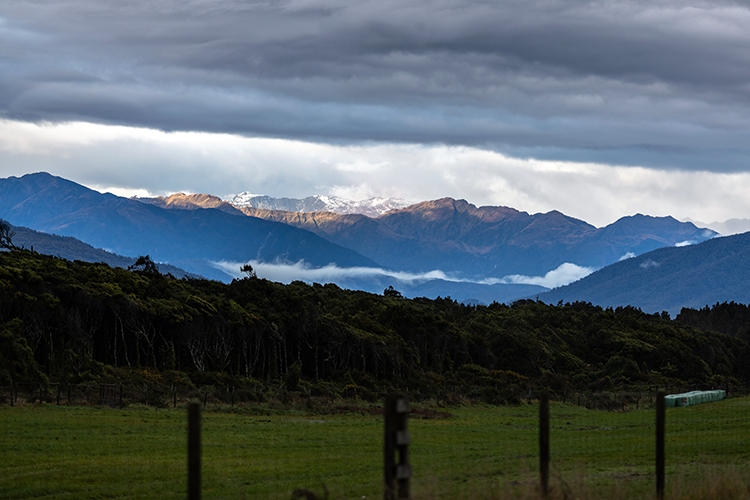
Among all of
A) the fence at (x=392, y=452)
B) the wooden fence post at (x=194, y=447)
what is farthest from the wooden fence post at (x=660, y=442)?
the wooden fence post at (x=194, y=447)

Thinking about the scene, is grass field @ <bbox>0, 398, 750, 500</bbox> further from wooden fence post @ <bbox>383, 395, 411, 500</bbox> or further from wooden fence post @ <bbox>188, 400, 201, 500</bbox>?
wooden fence post @ <bbox>188, 400, 201, 500</bbox>

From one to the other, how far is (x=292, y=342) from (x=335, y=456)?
61326mm

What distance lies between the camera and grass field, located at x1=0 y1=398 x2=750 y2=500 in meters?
20.8

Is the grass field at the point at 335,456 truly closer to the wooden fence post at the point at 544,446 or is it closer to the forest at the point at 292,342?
the wooden fence post at the point at 544,446

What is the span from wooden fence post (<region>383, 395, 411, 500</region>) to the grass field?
7.31 feet

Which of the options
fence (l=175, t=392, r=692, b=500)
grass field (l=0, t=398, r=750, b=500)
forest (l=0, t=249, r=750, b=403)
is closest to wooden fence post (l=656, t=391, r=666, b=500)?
grass field (l=0, t=398, r=750, b=500)

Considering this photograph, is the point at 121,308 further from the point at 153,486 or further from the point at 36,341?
the point at 153,486

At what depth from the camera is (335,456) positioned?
31.4 m

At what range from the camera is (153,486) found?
77.1ft

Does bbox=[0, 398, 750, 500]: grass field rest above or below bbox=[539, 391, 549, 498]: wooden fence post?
below

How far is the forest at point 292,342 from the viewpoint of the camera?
70.3m

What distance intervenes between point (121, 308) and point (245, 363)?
14352mm

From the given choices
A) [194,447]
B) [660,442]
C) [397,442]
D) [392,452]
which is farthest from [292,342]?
[194,447]

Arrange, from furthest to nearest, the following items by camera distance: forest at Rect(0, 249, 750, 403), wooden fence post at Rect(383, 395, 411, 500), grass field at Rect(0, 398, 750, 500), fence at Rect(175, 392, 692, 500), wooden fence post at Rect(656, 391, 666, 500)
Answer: forest at Rect(0, 249, 750, 403)
grass field at Rect(0, 398, 750, 500)
wooden fence post at Rect(656, 391, 666, 500)
wooden fence post at Rect(383, 395, 411, 500)
fence at Rect(175, 392, 692, 500)
